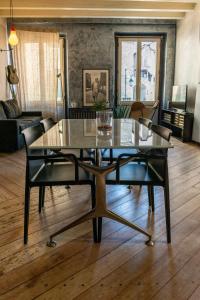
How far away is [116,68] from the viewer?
680cm

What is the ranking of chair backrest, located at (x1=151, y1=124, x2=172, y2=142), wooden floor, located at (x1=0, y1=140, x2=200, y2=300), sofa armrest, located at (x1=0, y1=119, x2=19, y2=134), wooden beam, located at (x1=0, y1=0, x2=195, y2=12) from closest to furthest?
wooden floor, located at (x1=0, y1=140, x2=200, y2=300) → chair backrest, located at (x1=151, y1=124, x2=172, y2=142) → sofa armrest, located at (x1=0, y1=119, x2=19, y2=134) → wooden beam, located at (x1=0, y1=0, x2=195, y2=12)

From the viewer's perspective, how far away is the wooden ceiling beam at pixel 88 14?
19.4 ft

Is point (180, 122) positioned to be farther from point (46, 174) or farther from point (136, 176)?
point (46, 174)

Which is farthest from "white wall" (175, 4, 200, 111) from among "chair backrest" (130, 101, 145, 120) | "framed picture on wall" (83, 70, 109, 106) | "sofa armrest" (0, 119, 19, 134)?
"sofa armrest" (0, 119, 19, 134)

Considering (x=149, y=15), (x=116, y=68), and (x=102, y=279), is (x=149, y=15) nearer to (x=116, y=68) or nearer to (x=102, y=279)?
(x=116, y=68)

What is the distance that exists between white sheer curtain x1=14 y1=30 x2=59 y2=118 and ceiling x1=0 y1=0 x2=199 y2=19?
55cm

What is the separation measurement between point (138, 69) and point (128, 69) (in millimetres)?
256

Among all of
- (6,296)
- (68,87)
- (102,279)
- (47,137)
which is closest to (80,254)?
(102,279)

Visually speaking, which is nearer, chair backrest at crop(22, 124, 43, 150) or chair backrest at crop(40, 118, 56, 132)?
chair backrest at crop(22, 124, 43, 150)

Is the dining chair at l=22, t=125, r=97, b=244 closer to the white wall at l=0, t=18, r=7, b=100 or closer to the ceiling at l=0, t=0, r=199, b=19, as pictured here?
the ceiling at l=0, t=0, r=199, b=19

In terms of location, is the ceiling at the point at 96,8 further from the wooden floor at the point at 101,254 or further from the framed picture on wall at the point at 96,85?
the wooden floor at the point at 101,254

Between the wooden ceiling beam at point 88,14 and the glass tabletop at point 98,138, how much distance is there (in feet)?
14.5

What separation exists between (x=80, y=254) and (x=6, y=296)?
1.78 ft

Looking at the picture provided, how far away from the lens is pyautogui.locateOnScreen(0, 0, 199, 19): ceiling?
533cm
